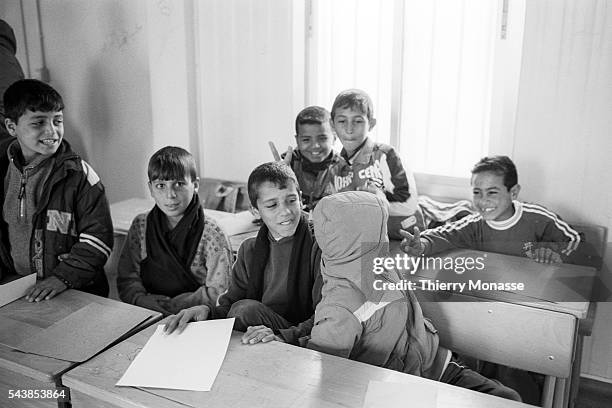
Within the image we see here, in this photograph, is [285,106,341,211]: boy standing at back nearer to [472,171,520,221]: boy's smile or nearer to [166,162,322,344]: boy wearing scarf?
[472,171,520,221]: boy's smile

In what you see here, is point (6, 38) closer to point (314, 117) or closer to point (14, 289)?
point (314, 117)

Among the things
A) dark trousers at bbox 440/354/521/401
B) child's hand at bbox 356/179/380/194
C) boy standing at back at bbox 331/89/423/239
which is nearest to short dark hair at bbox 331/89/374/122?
boy standing at back at bbox 331/89/423/239

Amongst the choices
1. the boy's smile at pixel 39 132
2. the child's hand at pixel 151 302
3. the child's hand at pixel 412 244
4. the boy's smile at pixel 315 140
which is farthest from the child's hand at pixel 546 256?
the boy's smile at pixel 39 132

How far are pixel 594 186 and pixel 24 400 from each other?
2190 mm

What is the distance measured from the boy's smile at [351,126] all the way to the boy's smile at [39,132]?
115cm

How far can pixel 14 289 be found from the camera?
5.85 ft

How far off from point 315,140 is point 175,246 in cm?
91

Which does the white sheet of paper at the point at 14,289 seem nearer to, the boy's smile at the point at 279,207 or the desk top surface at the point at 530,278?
the boy's smile at the point at 279,207

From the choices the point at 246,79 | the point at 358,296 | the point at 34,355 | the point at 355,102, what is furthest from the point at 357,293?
the point at 246,79

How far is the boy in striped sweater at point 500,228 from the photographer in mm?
2291

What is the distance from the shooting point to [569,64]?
2.38 m

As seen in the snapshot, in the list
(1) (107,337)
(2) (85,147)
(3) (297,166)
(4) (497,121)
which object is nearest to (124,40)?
(2) (85,147)

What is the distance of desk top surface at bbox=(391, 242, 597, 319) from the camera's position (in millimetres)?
1877

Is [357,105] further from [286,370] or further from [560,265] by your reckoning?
[286,370]
